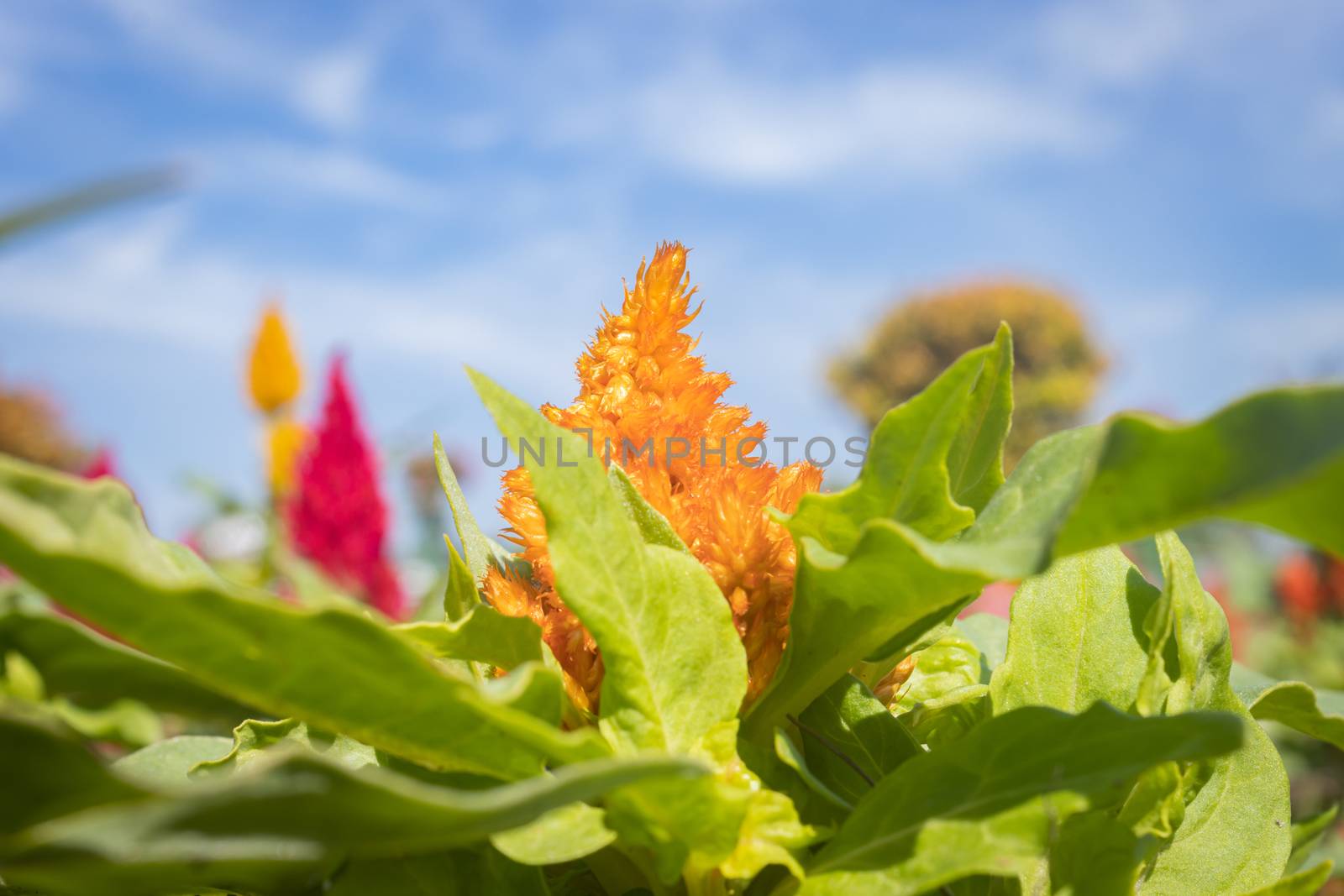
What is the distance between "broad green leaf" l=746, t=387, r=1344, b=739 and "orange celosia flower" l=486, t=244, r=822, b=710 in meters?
0.03

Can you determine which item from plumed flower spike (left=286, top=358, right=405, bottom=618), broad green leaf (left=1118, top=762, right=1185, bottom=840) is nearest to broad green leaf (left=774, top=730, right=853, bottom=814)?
broad green leaf (left=1118, top=762, right=1185, bottom=840)

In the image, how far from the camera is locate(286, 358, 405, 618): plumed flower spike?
6.79ft

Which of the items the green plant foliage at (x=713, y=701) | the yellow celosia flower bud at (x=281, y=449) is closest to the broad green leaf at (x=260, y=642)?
the green plant foliage at (x=713, y=701)

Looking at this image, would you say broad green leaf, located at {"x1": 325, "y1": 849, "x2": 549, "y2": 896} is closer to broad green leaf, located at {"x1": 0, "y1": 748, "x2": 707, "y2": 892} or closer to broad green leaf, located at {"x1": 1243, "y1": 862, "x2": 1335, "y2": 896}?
broad green leaf, located at {"x1": 0, "y1": 748, "x2": 707, "y2": 892}

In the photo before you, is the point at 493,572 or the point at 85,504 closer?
the point at 85,504

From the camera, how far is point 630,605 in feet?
1.16

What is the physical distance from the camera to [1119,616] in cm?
44

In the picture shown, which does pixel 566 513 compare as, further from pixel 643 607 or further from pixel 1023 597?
pixel 1023 597

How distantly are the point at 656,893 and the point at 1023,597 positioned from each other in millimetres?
194

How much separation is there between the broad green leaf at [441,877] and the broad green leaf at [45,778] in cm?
10

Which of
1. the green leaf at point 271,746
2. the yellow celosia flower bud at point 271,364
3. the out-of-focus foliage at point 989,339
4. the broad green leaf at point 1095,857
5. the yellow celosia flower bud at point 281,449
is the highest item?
the out-of-focus foliage at point 989,339

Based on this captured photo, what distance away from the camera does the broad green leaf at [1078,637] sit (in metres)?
0.43

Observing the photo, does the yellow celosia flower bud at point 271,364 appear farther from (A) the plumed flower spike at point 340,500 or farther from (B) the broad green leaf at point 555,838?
(B) the broad green leaf at point 555,838

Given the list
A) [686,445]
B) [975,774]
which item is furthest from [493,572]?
[975,774]
